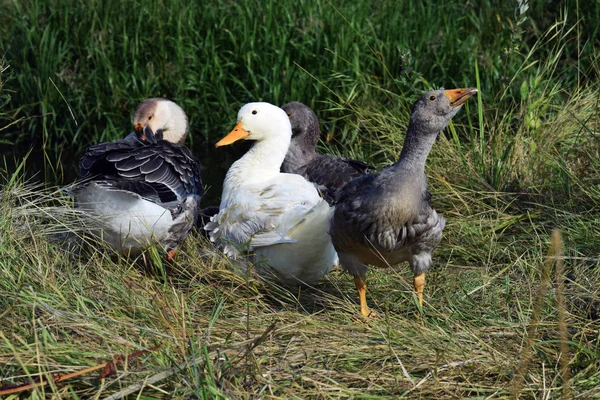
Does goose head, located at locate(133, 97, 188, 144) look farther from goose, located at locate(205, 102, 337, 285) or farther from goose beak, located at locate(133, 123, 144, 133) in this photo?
goose, located at locate(205, 102, 337, 285)

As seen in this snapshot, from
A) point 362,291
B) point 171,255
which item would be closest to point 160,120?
point 171,255

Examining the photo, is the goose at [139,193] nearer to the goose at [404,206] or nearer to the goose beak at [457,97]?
the goose at [404,206]

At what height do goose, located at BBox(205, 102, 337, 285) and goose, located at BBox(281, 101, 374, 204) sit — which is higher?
goose, located at BBox(205, 102, 337, 285)

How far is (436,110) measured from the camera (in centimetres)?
401

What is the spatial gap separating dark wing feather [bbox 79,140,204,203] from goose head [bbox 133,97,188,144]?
68cm

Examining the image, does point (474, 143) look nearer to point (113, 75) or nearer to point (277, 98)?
point (277, 98)

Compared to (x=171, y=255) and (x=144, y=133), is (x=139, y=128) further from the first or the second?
(x=171, y=255)

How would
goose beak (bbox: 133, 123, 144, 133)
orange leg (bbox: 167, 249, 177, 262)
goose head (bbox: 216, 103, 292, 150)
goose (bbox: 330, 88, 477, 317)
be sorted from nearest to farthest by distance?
goose (bbox: 330, 88, 477, 317) < orange leg (bbox: 167, 249, 177, 262) < goose head (bbox: 216, 103, 292, 150) < goose beak (bbox: 133, 123, 144, 133)

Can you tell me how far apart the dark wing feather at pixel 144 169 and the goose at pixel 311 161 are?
105 centimetres

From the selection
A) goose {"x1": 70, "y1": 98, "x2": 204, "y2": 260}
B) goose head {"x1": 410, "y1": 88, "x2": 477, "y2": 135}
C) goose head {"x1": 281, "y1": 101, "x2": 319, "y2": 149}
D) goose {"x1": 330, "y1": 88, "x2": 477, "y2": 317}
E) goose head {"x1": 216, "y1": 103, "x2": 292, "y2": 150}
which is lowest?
goose head {"x1": 281, "y1": 101, "x2": 319, "y2": 149}

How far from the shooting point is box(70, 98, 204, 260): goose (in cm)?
479

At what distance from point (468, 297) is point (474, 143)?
177cm

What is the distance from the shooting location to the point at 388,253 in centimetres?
407

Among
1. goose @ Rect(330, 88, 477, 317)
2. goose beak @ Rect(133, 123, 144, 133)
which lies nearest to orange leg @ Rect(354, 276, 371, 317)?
goose @ Rect(330, 88, 477, 317)
